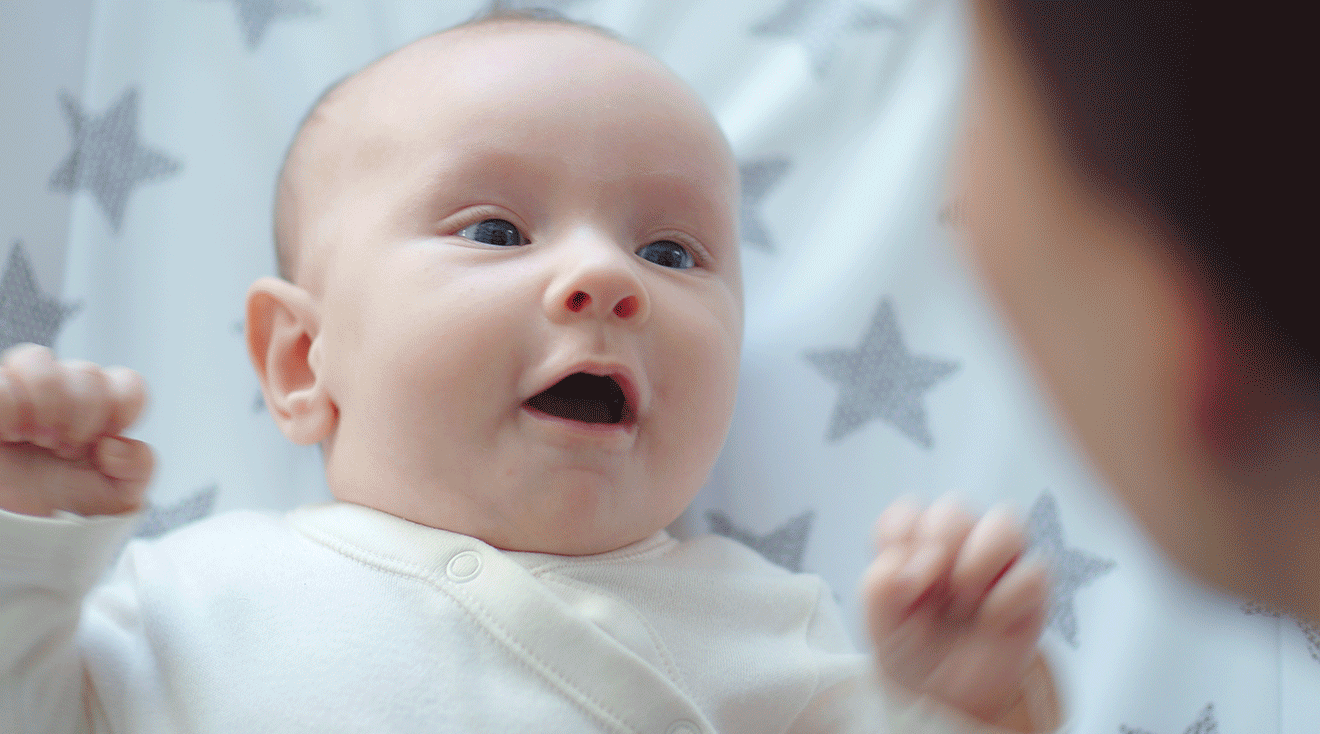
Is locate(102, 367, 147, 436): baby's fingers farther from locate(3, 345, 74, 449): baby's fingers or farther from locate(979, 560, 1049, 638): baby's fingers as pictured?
locate(979, 560, 1049, 638): baby's fingers

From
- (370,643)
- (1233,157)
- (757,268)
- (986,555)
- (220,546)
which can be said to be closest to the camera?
(1233,157)

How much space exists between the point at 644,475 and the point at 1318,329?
57 centimetres

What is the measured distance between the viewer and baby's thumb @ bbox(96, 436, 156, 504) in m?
0.72

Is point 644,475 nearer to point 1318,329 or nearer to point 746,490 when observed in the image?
point 746,490

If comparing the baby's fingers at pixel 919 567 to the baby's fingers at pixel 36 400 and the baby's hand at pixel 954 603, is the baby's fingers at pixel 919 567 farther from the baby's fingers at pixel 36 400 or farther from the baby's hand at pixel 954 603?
the baby's fingers at pixel 36 400

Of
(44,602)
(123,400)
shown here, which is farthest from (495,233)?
(44,602)

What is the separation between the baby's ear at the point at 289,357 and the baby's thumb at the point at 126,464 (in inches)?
8.3

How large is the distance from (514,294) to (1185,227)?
1.76 ft

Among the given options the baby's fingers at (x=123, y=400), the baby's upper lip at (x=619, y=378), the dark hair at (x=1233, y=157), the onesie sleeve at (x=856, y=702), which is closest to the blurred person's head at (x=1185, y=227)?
the dark hair at (x=1233, y=157)

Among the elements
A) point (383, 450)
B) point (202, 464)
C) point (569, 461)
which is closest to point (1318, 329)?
point (569, 461)

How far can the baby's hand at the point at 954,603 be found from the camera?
0.66 meters

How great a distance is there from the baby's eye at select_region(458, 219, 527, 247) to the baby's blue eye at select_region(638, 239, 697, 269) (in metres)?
0.13

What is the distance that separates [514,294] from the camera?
2.77 feet

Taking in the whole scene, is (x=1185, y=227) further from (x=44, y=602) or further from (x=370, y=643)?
(x=44, y=602)
